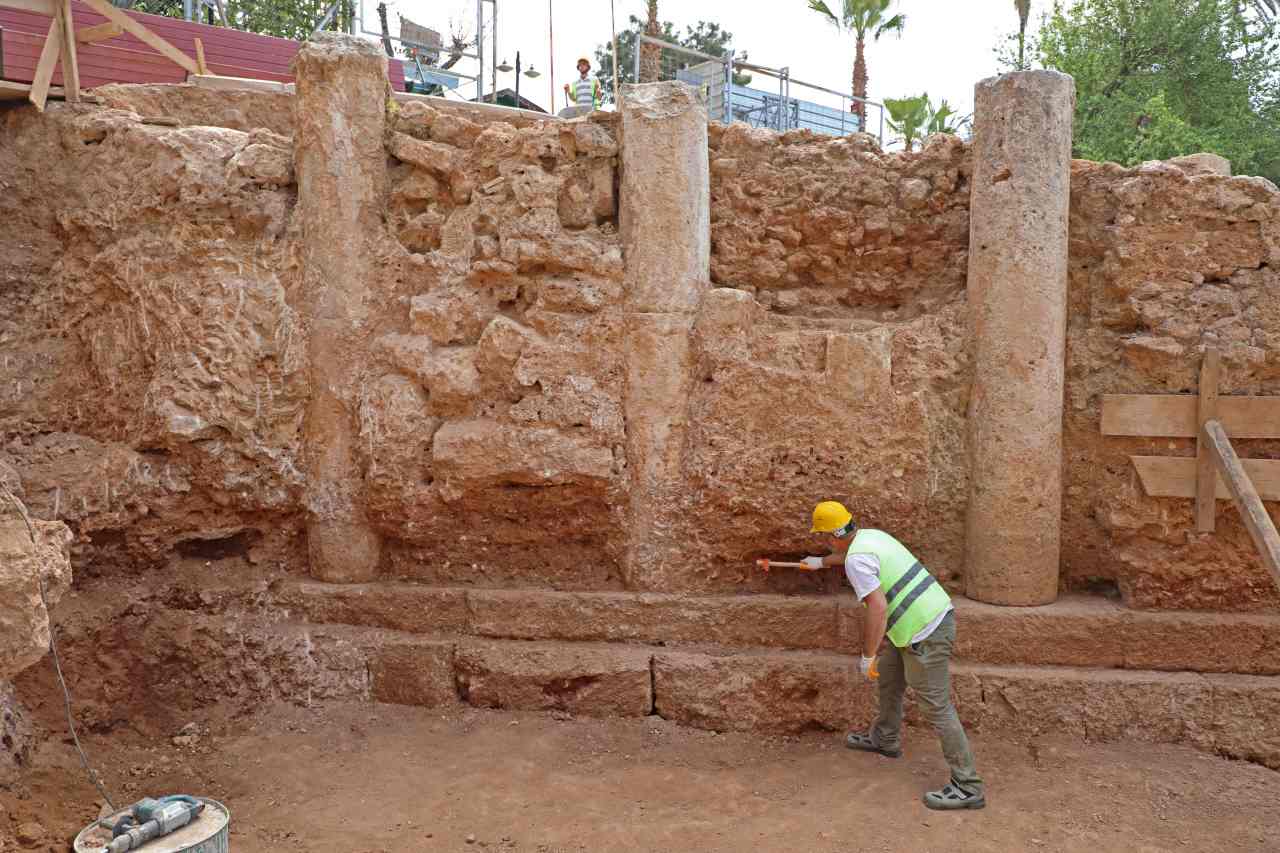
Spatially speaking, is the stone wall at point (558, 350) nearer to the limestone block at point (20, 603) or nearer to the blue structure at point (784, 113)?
the limestone block at point (20, 603)

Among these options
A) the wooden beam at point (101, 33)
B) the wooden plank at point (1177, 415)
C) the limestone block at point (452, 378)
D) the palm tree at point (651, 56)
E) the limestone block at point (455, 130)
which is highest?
the palm tree at point (651, 56)

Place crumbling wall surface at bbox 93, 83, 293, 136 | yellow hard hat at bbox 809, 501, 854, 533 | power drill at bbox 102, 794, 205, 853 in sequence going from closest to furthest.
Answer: power drill at bbox 102, 794, 205, 853
yellow hard hat at bbox 809, 501, 854, 533
crumbling wall surface at bbox 93, 83, 293, 136

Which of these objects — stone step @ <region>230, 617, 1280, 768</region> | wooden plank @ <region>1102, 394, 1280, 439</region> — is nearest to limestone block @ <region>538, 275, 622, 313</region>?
stone step @ <region>230, 617, 1280, 768</region>

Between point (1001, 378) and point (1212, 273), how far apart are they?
1167 mm

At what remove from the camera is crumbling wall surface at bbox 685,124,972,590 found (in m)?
5.38

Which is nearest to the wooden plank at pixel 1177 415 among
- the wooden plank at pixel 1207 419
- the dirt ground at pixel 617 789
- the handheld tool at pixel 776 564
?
the wooden plank at pixel 1207 419

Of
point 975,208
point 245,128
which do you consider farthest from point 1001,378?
point 245,128

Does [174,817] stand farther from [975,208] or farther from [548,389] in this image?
[975,208]

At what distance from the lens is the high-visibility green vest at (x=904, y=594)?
15.4 ft

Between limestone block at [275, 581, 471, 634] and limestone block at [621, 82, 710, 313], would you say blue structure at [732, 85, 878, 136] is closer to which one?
limestone block at [621, 82, 710, 313]

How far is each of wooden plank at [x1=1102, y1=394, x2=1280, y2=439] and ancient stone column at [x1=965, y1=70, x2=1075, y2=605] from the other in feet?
0.94

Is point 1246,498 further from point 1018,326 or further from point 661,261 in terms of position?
point 661,261

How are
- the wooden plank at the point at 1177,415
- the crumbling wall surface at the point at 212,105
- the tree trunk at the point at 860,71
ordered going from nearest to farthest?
the wooden plank at the point at 1177,415
the crumbling wall surface at the point at 212,105
the tree trunk at the point at 860,71

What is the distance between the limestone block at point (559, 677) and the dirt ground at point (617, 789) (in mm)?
91
